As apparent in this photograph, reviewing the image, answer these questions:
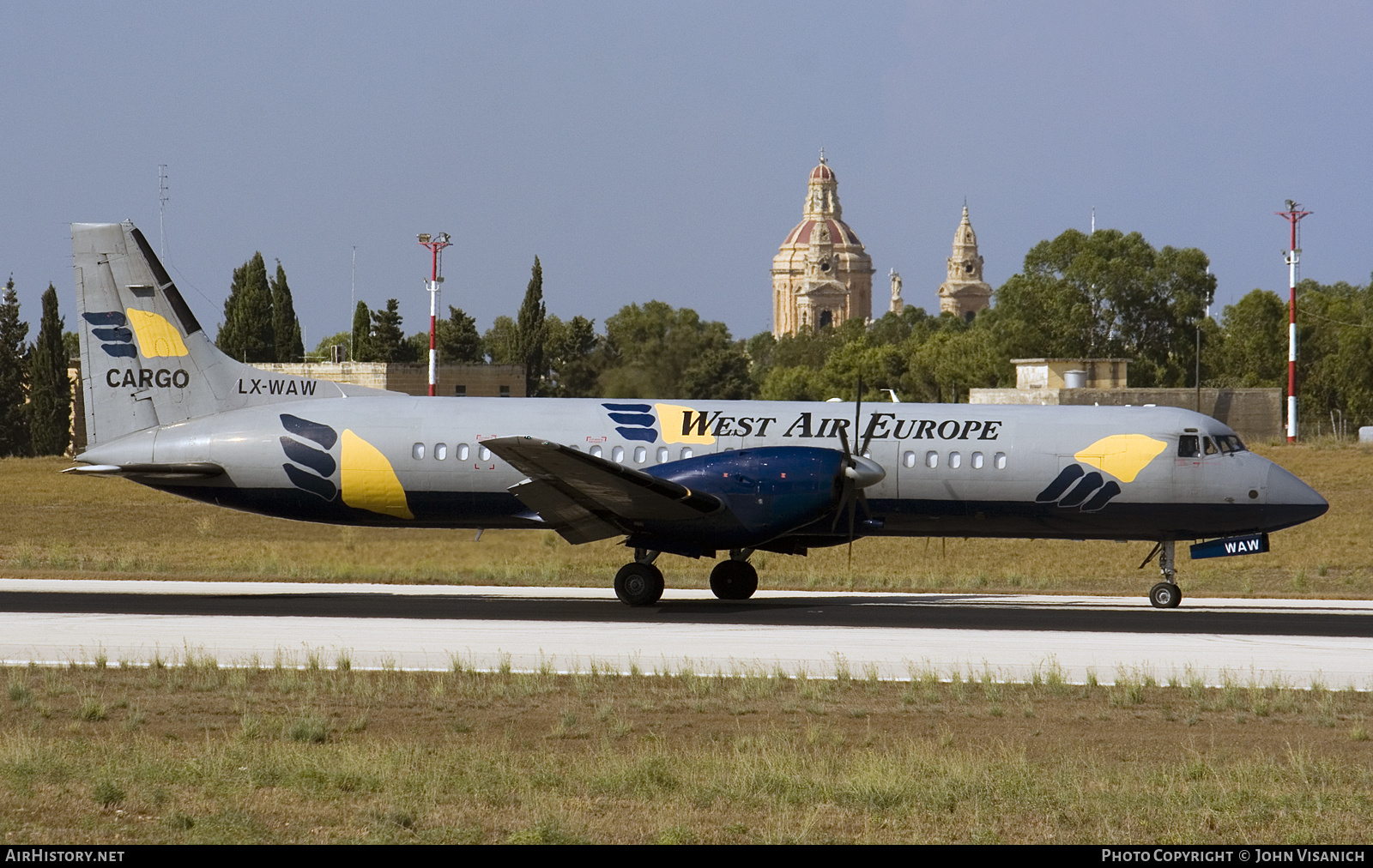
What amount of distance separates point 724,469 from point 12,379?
73.6 m

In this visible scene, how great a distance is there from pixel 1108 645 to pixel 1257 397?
55.1 meters

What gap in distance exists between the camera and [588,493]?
82.2 ft

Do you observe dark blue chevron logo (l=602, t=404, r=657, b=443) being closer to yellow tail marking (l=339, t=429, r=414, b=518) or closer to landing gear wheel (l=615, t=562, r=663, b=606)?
landing gear wheel (l=615, t=562, r=663, b=606)

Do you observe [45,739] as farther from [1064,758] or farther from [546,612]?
[546,612]

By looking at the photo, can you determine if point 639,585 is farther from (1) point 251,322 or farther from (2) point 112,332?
(1) point 251,322

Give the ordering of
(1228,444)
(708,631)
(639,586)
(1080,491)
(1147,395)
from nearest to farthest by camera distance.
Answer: (708,631)
(639,586)
(1080,491)
(1228,444)
(1147,395)

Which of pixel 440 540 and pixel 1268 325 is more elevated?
pixel 1268 325

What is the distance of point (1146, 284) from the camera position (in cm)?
11419

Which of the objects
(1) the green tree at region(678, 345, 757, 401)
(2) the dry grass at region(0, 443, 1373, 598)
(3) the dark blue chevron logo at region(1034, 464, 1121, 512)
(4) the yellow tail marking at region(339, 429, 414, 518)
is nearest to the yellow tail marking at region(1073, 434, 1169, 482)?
(3) the dark blue chevron logo at region(1034, 464, 1121, 512)

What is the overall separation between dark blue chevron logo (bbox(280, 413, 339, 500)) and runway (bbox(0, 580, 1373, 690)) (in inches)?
82.6

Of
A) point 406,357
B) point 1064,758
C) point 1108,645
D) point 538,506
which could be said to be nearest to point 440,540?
point 538,506

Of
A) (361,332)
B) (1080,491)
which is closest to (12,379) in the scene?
(361,332)

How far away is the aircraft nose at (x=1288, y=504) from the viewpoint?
2636 cm
